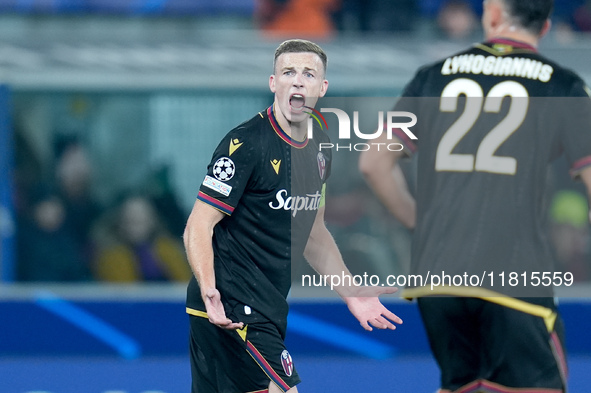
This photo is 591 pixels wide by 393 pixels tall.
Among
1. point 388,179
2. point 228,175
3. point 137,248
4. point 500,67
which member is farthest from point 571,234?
point 228,175

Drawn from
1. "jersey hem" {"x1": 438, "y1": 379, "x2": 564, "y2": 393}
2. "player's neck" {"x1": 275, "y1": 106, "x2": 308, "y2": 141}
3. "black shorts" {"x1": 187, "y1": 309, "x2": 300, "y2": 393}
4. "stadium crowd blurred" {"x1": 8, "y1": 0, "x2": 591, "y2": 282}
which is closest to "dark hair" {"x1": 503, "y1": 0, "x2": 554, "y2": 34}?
"player's neck" {"x1": 275, "y1": 106, "x2": 308, "y2": 141}

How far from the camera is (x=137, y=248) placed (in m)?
7.39

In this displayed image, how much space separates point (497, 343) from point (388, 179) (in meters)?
0.70

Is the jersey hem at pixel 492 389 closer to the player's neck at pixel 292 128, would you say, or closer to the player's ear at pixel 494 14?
the player's neck at pixel 292 128

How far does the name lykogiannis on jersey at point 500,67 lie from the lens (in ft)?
10.9

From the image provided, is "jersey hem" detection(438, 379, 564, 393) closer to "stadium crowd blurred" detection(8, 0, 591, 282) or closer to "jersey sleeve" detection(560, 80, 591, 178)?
"jersey sleeve" detection(560, 80, 591, 178)

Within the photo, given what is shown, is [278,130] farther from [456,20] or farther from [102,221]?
[456,20]

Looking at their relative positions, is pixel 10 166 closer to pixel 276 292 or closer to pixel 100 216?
pixel 100 216

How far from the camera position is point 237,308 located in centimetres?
355

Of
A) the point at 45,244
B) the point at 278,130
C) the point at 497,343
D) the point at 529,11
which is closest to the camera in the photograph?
the point at 497,343

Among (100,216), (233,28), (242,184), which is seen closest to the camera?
(242,184)

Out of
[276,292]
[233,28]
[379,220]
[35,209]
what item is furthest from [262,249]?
[233,28]

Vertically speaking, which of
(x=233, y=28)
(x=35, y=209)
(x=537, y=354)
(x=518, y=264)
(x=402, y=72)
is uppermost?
(x=233, y=28)

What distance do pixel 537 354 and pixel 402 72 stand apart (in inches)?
164
